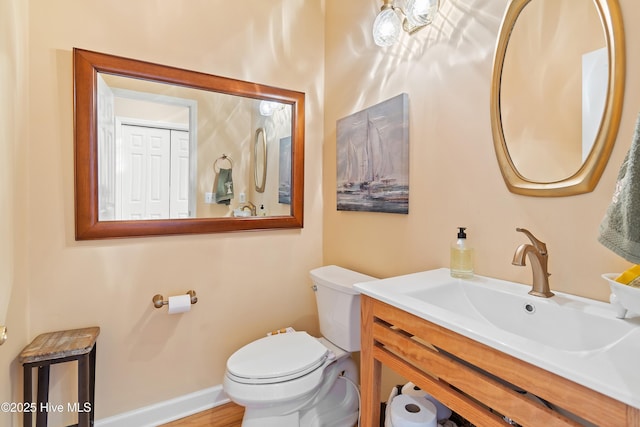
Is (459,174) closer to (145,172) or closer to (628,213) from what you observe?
(628,213)

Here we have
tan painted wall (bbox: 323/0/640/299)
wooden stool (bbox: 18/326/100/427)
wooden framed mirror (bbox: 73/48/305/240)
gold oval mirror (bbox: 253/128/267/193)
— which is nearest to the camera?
tan painted wall (bbox: 323/0/640/299)

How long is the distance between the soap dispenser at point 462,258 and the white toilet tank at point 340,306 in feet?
1.59

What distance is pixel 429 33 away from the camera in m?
1.34

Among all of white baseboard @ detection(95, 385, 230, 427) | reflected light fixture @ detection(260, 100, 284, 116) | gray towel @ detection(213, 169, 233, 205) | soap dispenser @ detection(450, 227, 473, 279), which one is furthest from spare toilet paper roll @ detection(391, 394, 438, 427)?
reflected light fixture @ detection(260, 100, 284, 116)

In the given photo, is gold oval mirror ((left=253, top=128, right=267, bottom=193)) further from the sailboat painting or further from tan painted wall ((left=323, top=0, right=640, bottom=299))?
tan painted wall ((left=323, top=0, right=640, bottom=299))

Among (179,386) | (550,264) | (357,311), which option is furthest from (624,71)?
(179,386)

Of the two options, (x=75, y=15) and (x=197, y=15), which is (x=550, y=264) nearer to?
(x=197, y=15)

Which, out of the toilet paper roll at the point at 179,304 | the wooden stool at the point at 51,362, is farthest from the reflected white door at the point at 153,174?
the wooden stool at the point at 51,362

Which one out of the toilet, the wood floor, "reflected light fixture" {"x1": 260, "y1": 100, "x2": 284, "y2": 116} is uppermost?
"reflected light fixture" {"x1": 260, "y1": 100, "x2": 284, "y2": 116}

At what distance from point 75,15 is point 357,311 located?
1913 mm

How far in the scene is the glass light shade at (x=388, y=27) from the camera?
1419 millimetres

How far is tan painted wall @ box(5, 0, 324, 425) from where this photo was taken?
139cm

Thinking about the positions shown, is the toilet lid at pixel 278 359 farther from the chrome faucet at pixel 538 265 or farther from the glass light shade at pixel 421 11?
the glass light shade at pixel 421 11

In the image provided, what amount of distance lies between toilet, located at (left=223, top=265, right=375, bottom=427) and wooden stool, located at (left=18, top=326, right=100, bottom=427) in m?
0.58
